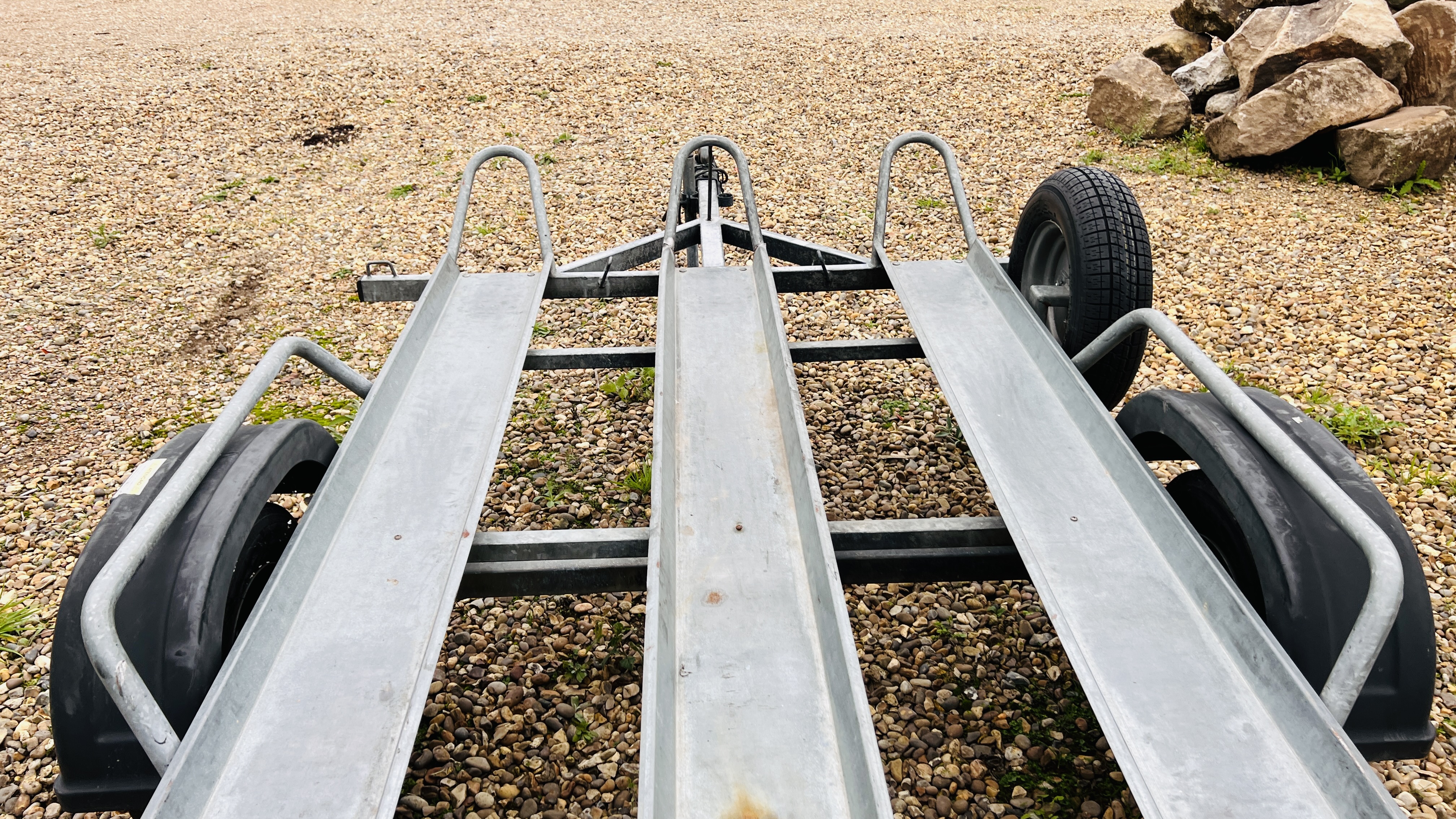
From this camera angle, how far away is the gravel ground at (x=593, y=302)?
2727mm

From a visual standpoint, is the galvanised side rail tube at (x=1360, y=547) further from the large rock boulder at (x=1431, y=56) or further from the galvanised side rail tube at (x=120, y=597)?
the large rock boulder at (x=1431, y=56)

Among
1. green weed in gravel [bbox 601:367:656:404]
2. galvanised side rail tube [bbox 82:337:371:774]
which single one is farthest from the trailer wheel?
green weed in gravel [bbox 601:367:656:404]

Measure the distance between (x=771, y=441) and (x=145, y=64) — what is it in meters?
11.2

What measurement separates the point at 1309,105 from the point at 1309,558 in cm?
624

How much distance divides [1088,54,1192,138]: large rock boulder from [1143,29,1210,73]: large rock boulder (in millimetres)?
623

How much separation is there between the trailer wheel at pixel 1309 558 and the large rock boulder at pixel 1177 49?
762 centimetres

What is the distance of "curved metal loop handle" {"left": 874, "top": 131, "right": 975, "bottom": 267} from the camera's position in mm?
3127

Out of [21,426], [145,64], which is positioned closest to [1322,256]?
[21,426]

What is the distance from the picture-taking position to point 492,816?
95.8 inches

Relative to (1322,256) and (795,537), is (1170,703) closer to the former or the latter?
(795,537)

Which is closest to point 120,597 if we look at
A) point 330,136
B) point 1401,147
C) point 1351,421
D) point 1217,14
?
point 1351,421

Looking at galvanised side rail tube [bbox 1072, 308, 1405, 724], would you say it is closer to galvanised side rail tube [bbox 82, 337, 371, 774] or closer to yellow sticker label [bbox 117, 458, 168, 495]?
galvanised side rail tube [bbox 82, 337, 371, 774]

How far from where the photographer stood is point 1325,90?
6480mm

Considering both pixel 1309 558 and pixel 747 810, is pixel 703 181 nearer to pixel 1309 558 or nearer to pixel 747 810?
pixel 1309 558
